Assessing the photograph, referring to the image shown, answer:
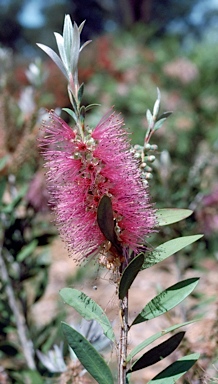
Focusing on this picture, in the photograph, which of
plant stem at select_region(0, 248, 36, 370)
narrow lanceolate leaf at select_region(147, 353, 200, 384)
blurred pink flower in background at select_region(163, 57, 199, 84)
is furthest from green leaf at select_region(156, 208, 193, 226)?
blurred pink flower in background at select_region(163, 57, 199, 84)

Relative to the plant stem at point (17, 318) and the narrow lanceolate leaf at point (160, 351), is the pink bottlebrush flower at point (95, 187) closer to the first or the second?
the narrow lanceolate leaf at point (160, 351)

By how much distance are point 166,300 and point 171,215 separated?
0.10 meters

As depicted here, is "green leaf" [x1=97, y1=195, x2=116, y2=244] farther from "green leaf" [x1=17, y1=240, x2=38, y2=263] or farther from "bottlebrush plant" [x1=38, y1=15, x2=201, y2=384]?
"green leaf" [x1=17, y1=240, x2=38, y2=263]

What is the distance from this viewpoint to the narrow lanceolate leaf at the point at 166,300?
2.13 feet

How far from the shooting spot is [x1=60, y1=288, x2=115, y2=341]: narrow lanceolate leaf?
2.19 ft

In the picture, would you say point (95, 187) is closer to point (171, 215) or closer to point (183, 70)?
point (171, 215)

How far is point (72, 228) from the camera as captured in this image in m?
0.63

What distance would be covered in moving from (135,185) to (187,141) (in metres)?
3.82

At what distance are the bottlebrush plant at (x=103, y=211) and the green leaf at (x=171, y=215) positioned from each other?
3 centimetres

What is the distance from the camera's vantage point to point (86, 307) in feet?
2.21

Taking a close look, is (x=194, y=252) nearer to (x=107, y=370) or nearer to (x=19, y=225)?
(x=19, y=225)

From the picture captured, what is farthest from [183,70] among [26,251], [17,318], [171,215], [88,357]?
[88,357]

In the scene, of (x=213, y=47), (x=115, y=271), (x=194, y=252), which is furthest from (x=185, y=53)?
(x=115, y=271)

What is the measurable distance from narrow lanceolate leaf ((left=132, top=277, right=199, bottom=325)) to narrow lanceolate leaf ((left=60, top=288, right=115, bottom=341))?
36mm
